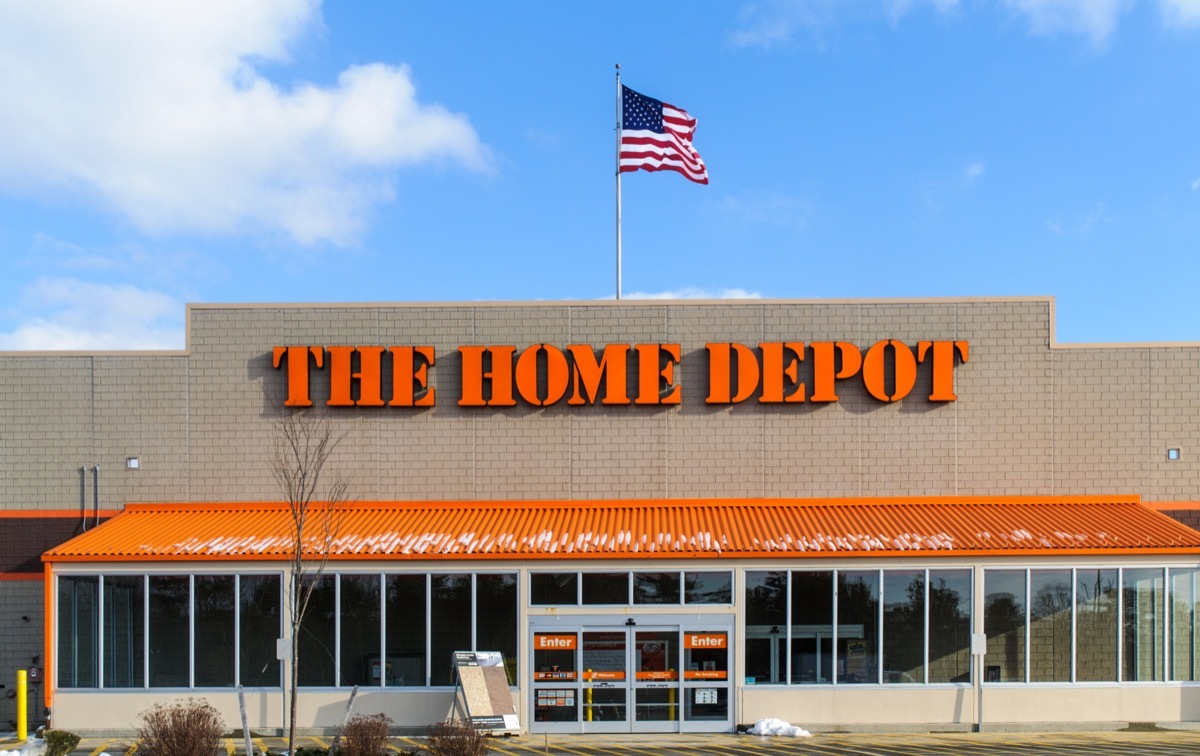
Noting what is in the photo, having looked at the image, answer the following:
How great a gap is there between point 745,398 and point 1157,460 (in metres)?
8.51

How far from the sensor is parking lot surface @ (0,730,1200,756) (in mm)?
16875

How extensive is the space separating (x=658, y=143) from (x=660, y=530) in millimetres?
8754

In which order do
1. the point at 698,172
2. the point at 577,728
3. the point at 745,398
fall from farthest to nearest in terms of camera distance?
the point at 698,172 < the point at 745,398 < the point at 577,728

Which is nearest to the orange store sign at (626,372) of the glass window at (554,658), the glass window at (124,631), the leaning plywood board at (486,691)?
the glass window at (124,631)

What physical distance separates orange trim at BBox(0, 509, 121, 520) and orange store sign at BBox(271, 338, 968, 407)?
15.0 ft

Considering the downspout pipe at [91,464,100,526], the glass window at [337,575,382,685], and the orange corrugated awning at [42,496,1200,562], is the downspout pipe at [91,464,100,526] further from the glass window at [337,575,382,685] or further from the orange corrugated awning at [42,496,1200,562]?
the glass window at [337,575,382,685]

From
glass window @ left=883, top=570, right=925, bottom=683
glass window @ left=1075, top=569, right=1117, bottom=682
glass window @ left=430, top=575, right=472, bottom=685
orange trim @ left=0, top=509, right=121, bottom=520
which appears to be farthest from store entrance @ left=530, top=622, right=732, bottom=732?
orange trim @ left=0, top=509, right=121, bottom=520

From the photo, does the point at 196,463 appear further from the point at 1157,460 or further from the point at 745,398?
the point at 1157,460

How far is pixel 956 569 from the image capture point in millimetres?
19078

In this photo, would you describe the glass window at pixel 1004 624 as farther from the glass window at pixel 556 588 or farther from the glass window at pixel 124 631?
the glass window at pixel 124 631

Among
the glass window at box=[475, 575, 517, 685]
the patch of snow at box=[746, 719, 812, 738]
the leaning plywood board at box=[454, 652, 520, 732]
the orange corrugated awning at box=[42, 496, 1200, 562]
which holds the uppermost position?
the orange corrugated awning at box=[42, 496, 1200, 562]

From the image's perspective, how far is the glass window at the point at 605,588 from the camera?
1908 cm

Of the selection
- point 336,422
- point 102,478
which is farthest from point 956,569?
point 102,478

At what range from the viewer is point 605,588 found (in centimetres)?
1912
